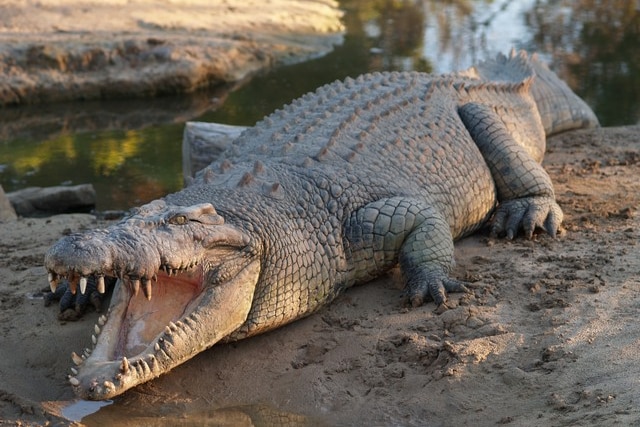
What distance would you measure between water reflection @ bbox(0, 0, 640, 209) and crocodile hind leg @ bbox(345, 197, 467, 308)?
3207mm

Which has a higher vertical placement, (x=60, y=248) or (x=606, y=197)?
(x=60, y=248)

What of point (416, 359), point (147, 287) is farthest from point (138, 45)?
point (416, 359)

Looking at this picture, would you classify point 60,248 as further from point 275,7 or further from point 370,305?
point 275,7

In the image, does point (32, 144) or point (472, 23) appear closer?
point (32, 144)

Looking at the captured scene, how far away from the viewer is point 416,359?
421cm

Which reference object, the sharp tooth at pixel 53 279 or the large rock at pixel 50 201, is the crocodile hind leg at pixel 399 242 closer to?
the sharp tooth at pixel 53 279

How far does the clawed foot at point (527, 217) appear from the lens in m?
5.59

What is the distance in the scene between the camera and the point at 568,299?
179 inches

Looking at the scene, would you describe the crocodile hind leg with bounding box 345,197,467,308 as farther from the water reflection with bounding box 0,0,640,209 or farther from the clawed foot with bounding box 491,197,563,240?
the water reflection with bounding box 0,0,640,209

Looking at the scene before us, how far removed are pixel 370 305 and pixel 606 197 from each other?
2.31 m

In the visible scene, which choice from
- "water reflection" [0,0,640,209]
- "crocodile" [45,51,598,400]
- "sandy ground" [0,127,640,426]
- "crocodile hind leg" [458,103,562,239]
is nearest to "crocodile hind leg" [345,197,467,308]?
"crocodile" [45,51,598,400]

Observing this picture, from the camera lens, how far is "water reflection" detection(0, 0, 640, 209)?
865 centimetres

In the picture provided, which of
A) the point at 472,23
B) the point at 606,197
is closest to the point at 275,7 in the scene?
the point at 472,23

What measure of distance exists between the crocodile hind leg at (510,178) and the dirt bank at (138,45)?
6178mm
